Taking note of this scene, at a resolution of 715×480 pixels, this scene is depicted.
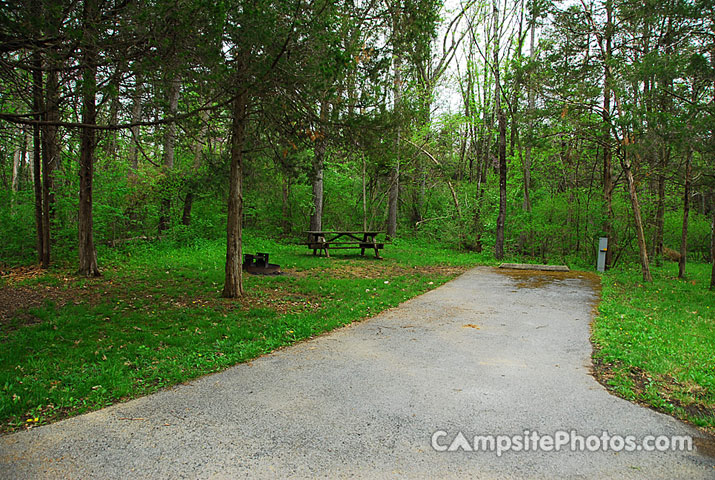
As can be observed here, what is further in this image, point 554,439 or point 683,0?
point 683,0

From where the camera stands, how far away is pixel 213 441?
2.58 m

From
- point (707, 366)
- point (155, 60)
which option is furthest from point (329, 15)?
point (707, 366)

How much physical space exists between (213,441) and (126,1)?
171 inches

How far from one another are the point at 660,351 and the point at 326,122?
5.19 meters

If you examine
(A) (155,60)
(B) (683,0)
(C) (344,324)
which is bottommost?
(C) (344,324)

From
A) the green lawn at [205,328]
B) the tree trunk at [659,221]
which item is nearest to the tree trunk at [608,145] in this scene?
the tree trunk at [659,221]

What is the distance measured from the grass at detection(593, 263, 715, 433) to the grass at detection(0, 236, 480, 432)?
316 cm

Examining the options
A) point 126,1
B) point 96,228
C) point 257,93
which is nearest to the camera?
point 126,1

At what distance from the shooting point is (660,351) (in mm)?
4395

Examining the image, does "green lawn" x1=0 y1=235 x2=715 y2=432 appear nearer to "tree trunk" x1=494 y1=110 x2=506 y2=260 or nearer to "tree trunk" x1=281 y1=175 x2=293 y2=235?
"tree trunk" x1=494 y1=110 x2=506 y2=260

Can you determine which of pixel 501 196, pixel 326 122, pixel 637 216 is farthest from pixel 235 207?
pixel 501 196

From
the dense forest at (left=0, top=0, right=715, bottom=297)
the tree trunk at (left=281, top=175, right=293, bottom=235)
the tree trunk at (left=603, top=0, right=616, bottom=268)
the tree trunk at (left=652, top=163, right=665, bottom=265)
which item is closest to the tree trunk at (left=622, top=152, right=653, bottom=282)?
the dense forest at (left=0, top=0, right=715, bottom=297)

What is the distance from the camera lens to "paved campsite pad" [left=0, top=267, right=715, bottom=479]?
7.57 feet

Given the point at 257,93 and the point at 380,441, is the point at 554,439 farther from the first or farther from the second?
the point at 257,93
